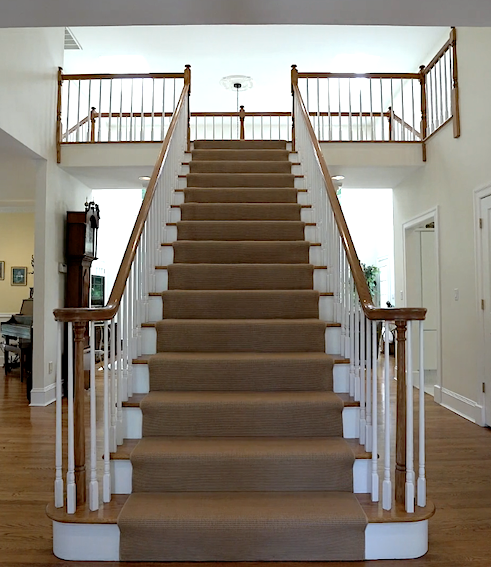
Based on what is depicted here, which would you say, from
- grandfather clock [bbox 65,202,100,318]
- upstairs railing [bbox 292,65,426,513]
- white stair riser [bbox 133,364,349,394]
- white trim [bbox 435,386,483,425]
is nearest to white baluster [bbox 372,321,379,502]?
upstairs railing [bbox 292,65,426,513]

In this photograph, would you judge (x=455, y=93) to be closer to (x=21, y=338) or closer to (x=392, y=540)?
(x=392, y=540)

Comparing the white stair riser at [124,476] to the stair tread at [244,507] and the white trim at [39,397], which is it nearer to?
the stair tread at [244,507]

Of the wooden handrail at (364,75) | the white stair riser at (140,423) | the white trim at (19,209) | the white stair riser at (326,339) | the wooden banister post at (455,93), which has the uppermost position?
the wooden handrail at (364,75)

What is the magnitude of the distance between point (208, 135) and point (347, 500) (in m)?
9.48

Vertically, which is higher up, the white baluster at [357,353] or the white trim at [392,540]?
the white baluster at [357,353]

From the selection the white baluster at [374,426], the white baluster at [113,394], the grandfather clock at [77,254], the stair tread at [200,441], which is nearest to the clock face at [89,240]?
the grandfather clock at [77,254]

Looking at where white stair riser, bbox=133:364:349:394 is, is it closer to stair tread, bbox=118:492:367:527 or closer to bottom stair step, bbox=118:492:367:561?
stair tread, bbox=118:492:367:527

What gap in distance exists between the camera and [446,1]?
2689mm

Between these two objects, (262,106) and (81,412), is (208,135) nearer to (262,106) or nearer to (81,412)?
(262,106)

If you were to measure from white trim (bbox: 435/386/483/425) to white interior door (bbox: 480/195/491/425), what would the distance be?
0.14 meters

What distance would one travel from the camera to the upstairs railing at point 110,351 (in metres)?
2.24

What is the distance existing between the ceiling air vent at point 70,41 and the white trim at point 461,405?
6.34m

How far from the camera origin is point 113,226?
11.6m

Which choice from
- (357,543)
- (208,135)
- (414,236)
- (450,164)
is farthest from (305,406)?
(208,135)
